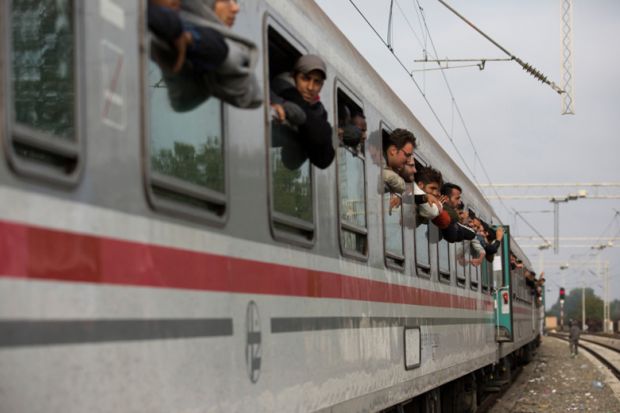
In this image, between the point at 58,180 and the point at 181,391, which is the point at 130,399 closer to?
the point at 181,391

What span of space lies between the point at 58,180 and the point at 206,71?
3.78ft

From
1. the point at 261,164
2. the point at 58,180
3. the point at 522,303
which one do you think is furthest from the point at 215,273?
the point at 522,303

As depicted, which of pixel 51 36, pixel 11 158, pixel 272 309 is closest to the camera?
pixel 11 158

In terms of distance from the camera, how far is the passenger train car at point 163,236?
2750 millimetres

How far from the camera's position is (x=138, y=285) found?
328 cm

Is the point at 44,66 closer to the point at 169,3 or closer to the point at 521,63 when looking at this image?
the point at 169,3

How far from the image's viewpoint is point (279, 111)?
16.4ft

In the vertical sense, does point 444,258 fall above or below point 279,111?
below

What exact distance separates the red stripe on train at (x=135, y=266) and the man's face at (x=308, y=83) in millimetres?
944

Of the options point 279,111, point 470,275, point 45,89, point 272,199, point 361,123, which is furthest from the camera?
point 470,275

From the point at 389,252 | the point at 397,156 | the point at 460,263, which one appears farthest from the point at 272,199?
the point at 460,263

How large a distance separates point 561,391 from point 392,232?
14.6 metres

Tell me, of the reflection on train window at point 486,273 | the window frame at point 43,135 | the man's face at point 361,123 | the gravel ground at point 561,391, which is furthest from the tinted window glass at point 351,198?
the gravel ground at point 561,391

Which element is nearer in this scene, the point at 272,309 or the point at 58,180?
the point at 58,180
